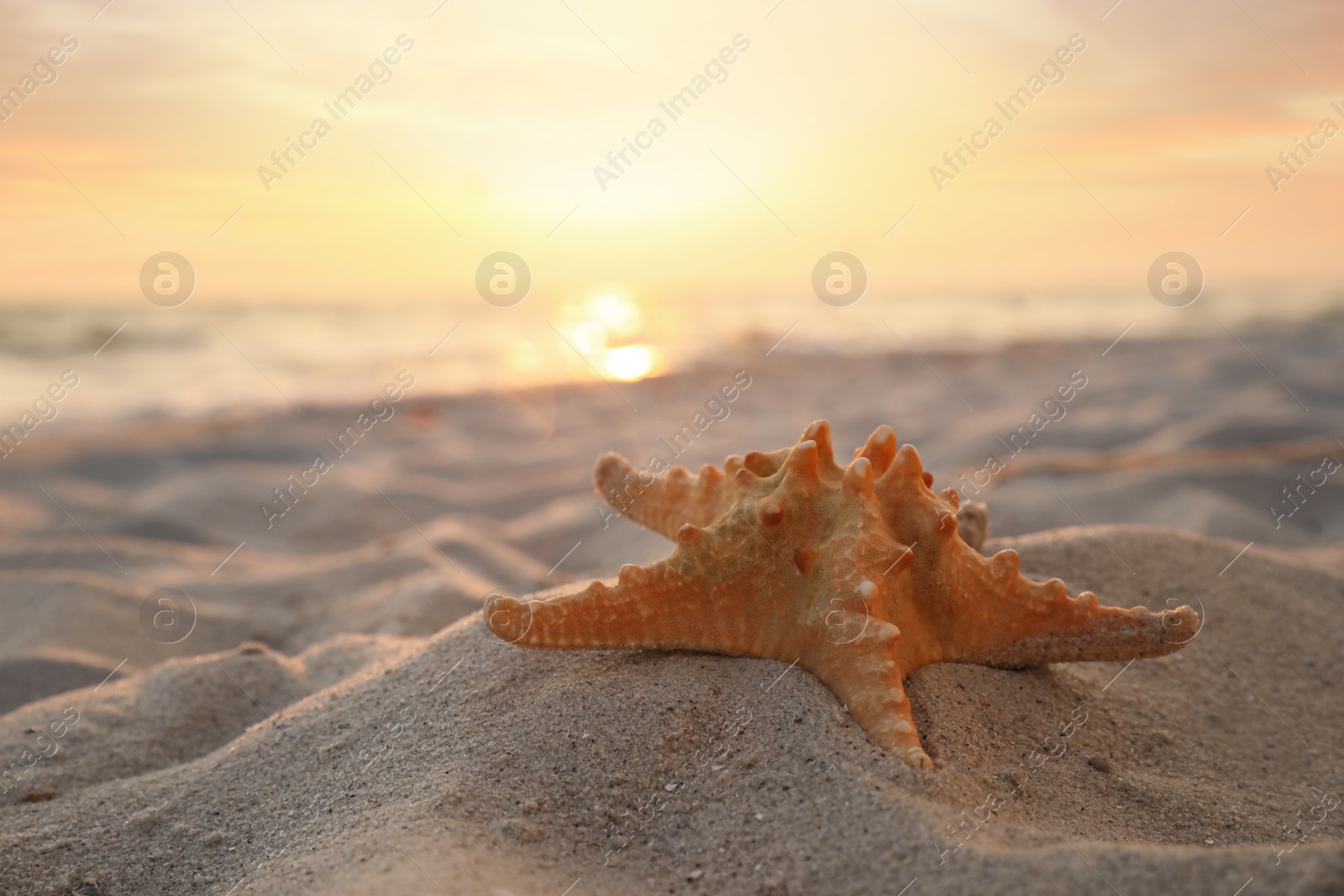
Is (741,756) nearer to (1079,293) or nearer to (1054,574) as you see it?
(1054,574)

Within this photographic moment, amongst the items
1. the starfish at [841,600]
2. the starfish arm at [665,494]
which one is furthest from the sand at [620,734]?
the starfish arm at [665,494]

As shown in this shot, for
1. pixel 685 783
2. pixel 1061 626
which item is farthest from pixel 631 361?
pixel 685 783

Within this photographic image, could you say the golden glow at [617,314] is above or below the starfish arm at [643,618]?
above

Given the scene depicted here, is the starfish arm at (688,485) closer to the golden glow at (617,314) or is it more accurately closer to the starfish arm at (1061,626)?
the starfish arm at (1061,626)

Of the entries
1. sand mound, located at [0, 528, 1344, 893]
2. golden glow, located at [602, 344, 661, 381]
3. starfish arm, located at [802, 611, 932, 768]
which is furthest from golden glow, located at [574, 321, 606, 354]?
starfish arm, located at [802, 611, 932, 768]

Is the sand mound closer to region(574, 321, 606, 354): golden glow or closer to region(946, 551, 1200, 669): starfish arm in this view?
region(946, 551, 1200, 669): starfish arm

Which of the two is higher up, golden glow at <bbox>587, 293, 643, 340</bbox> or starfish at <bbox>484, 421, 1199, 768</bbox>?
golden glow at <bbox>587, 293, 643, 340</bbox>

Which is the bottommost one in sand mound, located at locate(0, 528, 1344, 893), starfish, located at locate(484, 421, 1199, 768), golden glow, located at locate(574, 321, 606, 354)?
sand mound, located at locate(0, 528, 1344, 893)
